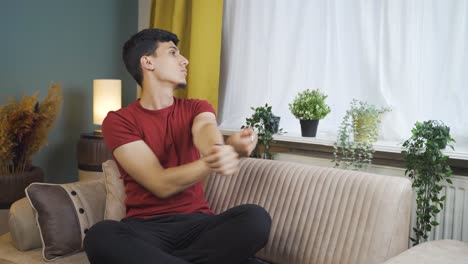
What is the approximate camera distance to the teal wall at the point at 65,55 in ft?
9.24

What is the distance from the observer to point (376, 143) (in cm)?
196

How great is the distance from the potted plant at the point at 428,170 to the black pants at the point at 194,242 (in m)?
0.67

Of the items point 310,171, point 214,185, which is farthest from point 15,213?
point 310,171

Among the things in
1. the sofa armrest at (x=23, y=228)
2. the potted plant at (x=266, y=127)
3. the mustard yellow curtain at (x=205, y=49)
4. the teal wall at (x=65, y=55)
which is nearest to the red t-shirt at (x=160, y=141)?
the sofa armrest at (x=23, y=228)

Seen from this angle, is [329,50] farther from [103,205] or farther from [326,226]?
[103,205]

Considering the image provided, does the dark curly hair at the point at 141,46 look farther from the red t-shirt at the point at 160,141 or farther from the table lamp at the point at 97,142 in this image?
the table lamp at the point at 97,142

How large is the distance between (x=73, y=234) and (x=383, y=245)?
1.13m

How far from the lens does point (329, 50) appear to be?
7.54 ft

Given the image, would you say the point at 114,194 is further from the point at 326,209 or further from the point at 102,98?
the point at 102,98

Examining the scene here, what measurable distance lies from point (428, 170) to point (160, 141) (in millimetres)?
1018

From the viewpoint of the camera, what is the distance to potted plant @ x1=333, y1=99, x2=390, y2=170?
1895mm

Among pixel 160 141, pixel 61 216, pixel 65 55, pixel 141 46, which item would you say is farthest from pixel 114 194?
pixel 65 55

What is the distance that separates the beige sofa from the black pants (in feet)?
0.75

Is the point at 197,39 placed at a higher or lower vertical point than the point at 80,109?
higher
